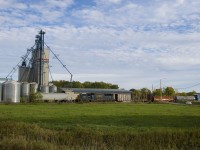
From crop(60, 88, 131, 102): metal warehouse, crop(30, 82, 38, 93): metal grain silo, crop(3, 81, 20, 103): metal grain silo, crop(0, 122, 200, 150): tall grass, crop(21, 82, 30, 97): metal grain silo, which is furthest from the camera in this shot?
crop(60, 88, 131, 102): metal warehouse

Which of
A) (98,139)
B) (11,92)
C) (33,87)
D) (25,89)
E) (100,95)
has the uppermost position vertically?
(33,87)

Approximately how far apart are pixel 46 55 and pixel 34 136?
310 ft

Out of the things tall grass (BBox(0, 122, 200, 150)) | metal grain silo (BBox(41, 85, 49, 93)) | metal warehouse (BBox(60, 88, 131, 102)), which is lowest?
tall grass (BBox(0, 122, 200, 150))

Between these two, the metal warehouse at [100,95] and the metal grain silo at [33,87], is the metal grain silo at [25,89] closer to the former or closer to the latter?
the metal grain silo at [33,87]

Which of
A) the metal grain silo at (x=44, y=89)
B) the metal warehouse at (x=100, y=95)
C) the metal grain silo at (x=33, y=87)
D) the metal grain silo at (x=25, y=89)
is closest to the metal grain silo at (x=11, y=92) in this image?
the metal grain silo at (x=33, y=87)

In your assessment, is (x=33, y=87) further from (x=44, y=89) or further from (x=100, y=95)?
(x=100, y=95)

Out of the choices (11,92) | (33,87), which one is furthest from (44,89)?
(11,92)

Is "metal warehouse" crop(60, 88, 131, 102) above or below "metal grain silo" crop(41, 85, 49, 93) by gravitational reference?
below

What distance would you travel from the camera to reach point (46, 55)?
110625mm

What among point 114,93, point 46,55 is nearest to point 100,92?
point 114,93

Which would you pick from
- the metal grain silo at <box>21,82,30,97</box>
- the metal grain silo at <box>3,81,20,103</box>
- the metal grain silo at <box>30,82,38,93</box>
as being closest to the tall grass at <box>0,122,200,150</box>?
the metal grain silo at <box>3,81,20,103</box>

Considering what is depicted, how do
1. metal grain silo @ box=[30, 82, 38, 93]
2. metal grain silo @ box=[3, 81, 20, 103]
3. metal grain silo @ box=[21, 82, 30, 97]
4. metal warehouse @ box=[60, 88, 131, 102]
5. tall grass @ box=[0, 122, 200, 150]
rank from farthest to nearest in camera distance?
metal warehouse @ box=[60, 88, 131, 102], metal grain silo @ box=[21, 82, 30, 97], metal grain silo @ box=[30, 82, 38, 93], metal grain silo @ box=[3, 81, 20, 103], tall grass @ box=[0, 122, 200, 150]

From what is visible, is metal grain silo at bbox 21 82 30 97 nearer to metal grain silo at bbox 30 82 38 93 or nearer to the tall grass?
metal grain silo at bbox 30 82 38 93

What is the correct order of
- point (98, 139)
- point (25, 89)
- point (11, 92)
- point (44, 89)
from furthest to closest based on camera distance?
point (44, 89), point (25, 89), point (11, 92), point (98, 139)
